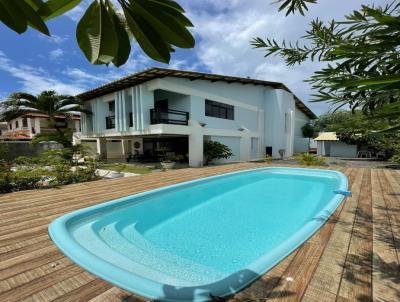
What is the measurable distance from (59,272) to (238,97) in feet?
67.9

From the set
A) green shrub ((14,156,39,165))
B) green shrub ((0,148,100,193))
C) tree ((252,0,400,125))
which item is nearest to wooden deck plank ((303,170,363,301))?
tree ((252,0,400,125))

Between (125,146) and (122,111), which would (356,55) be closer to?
(122,111)

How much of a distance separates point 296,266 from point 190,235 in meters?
3.18

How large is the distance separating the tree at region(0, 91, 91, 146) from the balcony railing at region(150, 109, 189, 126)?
6.43 metres

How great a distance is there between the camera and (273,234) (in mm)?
6059

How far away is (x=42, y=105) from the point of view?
18109mm

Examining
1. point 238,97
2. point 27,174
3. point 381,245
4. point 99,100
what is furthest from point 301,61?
point 99,100

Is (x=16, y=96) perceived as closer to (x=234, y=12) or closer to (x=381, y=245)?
(x=234, y=12)

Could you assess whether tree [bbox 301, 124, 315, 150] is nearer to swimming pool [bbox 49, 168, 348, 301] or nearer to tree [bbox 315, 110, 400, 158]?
tree [bbox 315, 110, 400, 158]

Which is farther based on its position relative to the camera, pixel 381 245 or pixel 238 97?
pixel 238 97

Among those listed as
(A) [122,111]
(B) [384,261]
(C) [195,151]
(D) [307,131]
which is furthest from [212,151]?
(D) [307,131]

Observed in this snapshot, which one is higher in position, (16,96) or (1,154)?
(16,96)

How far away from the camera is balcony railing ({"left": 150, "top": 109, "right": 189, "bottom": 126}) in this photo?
16.2m

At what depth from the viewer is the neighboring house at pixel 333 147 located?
3050cm
